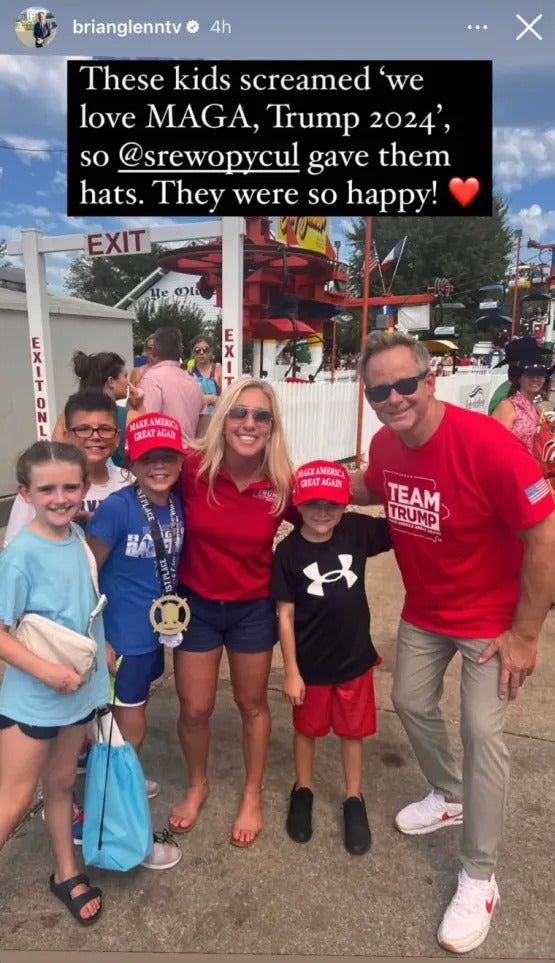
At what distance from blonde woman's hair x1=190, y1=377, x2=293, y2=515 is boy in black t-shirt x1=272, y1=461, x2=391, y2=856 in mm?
65

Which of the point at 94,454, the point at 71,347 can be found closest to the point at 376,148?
the point at 94,454

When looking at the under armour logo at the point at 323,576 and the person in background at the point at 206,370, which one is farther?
the person in background at the point at 206,370

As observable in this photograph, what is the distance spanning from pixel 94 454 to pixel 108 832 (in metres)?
1.32

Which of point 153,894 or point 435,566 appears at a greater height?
point 435,566

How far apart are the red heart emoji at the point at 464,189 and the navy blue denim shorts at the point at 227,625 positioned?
2119 mm

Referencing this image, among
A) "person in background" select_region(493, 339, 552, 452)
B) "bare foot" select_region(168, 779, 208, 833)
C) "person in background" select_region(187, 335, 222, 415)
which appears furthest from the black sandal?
"person in background" select_region(187, 335, 222, 415)

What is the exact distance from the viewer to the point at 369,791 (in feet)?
8.86

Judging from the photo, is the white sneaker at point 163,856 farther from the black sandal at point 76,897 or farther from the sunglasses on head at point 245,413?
the sunglasses on head at point 245,413

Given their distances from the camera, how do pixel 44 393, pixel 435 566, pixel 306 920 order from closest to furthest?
pixel 306 920
pixel 435 566
pixel 44 393

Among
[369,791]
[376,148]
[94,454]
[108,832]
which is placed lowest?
[369,791]

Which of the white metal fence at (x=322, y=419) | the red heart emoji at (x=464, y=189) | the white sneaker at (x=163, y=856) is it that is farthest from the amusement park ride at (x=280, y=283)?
the white sneaker at (x=163, y=856)

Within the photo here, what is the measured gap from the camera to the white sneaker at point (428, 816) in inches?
96.5

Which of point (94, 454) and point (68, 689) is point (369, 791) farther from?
point (94, 454)
